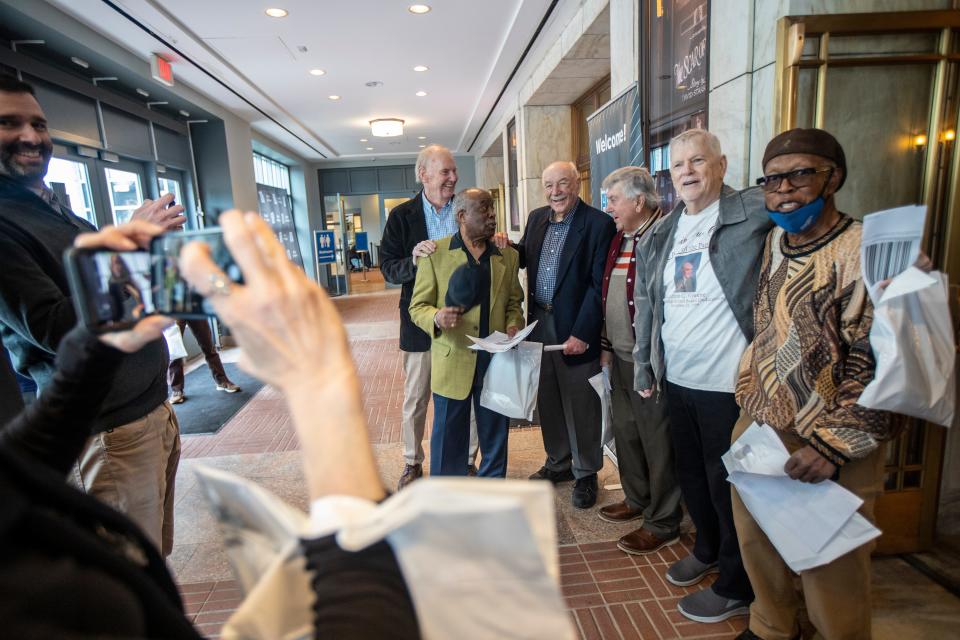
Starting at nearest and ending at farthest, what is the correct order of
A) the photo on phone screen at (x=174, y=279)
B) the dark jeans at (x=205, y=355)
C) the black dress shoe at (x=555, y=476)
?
the photo on phone screen at (x=174, y=279), the black dress shoe at (x=555, y=476), the dark jeans at (x=205, y=355)

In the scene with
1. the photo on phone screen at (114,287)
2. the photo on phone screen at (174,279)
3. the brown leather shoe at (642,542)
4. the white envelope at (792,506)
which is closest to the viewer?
the photo on phone screen at (174,279)

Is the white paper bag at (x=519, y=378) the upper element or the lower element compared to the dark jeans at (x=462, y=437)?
upper

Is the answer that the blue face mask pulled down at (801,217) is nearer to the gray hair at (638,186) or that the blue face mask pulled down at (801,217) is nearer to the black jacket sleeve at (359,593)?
the gray hair at (638,186)

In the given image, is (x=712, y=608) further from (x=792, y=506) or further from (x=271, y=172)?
(x=271, y=172)

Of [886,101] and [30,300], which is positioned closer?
[30,300]

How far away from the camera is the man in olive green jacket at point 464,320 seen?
2602mm

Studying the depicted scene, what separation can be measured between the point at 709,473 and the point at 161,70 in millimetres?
6365

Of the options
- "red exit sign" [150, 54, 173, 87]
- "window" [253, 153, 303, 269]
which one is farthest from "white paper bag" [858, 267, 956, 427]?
"window" [253, 153, 303, 269]

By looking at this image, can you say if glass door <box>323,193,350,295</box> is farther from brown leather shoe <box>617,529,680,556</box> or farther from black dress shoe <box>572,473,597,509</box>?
brown leather shoe <box>617,529,680,556</box>

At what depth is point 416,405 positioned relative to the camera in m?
3.19

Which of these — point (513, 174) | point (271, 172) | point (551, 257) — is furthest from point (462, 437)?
point (271, 172)

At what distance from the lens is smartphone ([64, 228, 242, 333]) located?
675mm

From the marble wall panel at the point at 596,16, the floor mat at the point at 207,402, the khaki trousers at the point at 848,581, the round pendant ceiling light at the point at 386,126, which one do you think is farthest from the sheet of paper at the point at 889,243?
the round pendant ceiling light at the point at 386,126

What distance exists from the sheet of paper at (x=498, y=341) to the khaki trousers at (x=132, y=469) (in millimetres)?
1360
